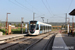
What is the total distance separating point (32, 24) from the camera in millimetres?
28672

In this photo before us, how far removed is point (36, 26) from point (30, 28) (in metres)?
1.23

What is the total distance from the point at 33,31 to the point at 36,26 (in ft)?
3.66

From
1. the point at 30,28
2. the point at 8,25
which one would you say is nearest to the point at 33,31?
the point at 30,28

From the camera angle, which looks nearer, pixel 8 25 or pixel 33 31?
pixel 33 31

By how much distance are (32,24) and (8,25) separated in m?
6.98

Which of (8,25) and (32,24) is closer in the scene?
(32,24)

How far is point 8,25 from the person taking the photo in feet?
108

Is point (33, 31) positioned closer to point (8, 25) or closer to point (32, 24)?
point (32, 24)

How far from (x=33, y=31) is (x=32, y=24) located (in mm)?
1348

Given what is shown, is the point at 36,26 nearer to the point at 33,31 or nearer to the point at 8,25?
the point at 33,31

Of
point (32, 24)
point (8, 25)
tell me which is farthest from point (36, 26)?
point (8, 25)

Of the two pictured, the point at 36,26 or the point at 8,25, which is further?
the point at 8,25

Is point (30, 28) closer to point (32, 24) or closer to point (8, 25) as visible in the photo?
point (32, 24)

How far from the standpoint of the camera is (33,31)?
1128 inches
